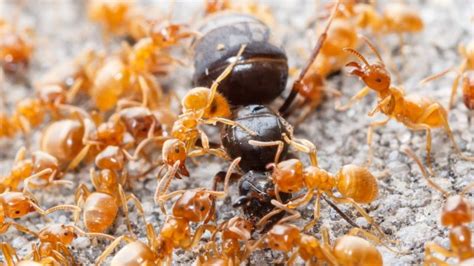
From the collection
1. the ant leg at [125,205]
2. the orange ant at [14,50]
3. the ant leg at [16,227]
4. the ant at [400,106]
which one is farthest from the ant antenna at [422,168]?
the orange ant at [14,50]

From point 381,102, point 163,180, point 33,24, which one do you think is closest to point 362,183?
point 381,102

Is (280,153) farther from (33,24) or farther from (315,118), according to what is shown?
(33,24)

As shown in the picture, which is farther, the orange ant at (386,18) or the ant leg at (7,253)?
the orange ant at (386,18)

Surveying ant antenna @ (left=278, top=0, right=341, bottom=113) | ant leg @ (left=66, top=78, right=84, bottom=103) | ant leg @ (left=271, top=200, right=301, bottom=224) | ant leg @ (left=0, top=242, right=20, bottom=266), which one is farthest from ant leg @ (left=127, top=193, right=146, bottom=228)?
ant leg @ (left=66, top=78, right=84, bottom=103)

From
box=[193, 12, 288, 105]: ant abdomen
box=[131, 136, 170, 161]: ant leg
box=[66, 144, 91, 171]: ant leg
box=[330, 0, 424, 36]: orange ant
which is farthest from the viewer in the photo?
box=[330, 0, 424, 36]: orange ant

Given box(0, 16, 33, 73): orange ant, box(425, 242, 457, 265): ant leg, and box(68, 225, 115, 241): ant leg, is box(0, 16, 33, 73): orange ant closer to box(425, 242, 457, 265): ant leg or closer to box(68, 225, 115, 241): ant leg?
box(68, 225, 115, 241): ant leg

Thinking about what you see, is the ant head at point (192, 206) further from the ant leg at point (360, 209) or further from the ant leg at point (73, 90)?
the ant leg at point (73, 90)
